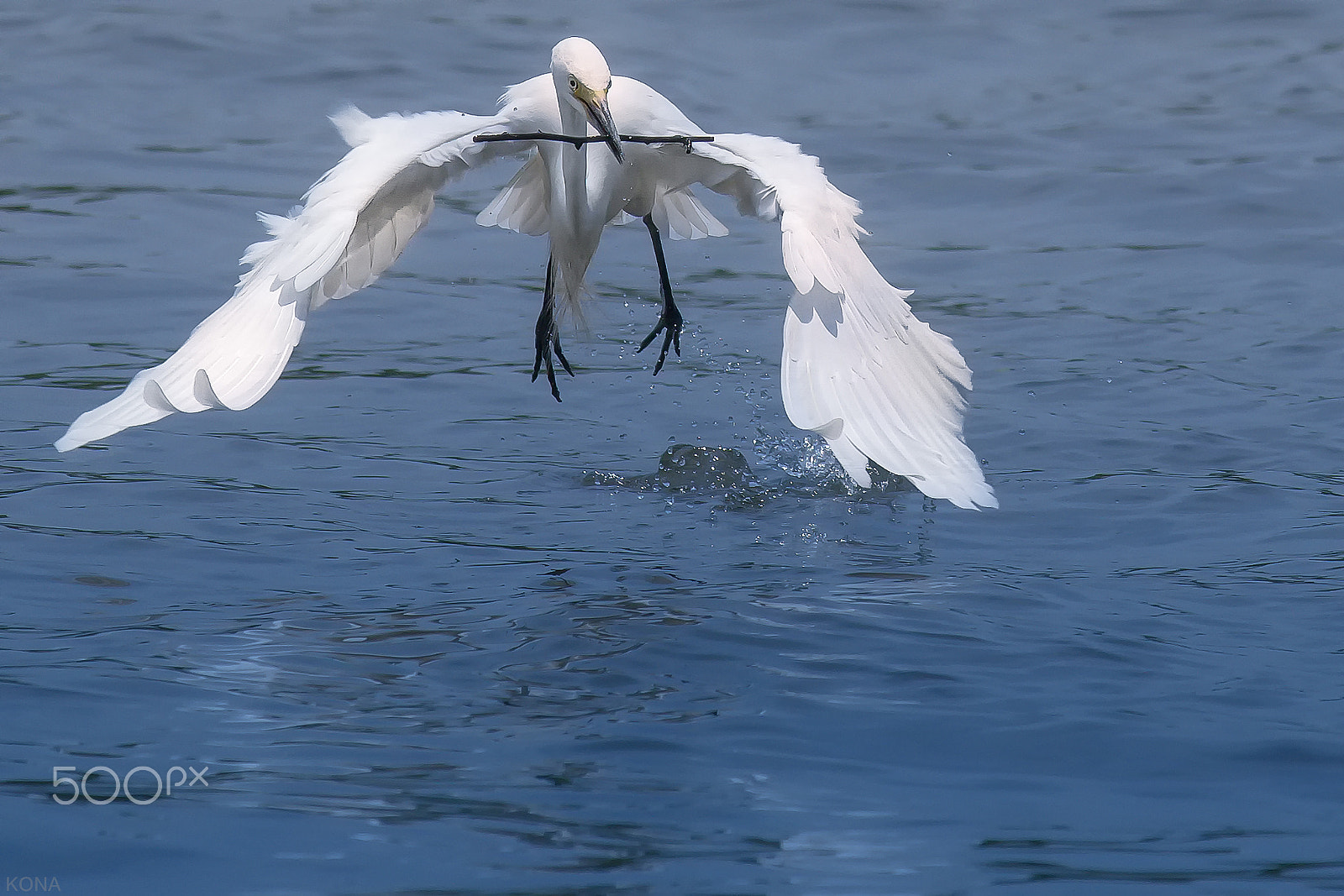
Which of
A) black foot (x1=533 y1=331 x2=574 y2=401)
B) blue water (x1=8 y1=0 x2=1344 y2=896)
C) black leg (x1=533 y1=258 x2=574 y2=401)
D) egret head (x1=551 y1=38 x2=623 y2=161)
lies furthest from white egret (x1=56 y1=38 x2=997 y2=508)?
blue water (x1=8 y1=0 x2=1344 y2=896)

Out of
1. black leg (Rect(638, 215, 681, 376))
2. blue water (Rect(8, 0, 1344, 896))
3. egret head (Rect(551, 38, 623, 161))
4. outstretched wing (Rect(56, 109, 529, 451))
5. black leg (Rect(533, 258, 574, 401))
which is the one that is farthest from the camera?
black leg (Rect(638, 215, 681, 376))

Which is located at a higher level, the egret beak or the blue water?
the egret beak

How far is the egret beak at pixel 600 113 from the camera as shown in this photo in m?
5.20

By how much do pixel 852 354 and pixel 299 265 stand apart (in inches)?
56.9

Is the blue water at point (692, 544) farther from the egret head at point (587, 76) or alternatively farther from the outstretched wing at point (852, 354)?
the egret head at point (587, 76)

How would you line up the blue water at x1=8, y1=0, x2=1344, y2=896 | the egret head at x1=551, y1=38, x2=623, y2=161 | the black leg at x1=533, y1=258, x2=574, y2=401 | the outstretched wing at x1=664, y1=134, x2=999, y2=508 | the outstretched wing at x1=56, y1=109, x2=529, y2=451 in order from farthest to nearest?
the black leg at x1=533, y1=258, x2=574, y2=401, the egret head at x1=551, y1=38, x2=623, y2=161, the outstretched wing at x1=56, y1=109, x2=529, y2=451, the outstretched wing at x1=664, y1=134, x2=999, y2=508, the blue water at x1=8, y1=0, x2=1344, y2=896

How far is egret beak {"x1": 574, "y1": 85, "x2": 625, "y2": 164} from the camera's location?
205 inches

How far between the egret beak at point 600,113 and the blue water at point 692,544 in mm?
1235

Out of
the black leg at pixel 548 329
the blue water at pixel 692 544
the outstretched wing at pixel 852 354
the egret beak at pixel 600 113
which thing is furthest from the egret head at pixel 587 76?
the blue water at pixel 692 544

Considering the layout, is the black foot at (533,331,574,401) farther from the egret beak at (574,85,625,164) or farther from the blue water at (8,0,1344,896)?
the egret beak at (574,85,625,164)

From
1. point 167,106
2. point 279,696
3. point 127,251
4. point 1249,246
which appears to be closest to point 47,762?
point 279,696

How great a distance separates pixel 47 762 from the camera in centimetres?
385

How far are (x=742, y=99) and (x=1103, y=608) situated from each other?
23.3ft

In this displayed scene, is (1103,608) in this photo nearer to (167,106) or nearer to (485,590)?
(485,590)
